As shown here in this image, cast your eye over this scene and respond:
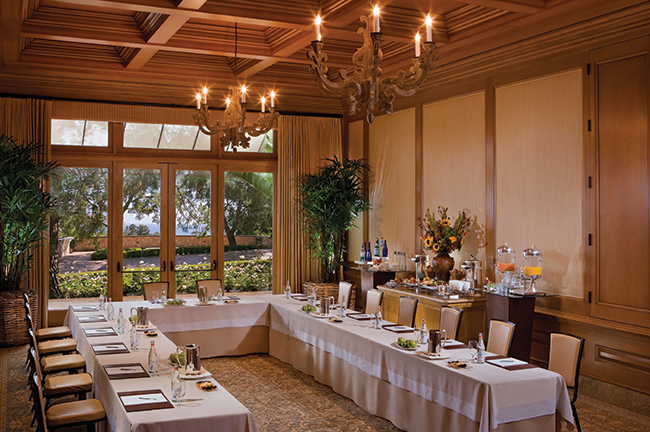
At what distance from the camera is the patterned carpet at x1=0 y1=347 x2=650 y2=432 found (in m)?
5.02

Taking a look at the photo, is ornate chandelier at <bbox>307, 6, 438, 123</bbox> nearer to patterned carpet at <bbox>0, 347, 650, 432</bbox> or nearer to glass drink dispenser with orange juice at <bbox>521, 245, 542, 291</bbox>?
patterned carpet at <bbox>0, 347, 650, 432</bbox>

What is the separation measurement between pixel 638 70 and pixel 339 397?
4.25 meters

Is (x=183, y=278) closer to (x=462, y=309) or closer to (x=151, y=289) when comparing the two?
(x=151, y=289)

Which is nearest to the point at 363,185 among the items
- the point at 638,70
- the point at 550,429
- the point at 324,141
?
the point at 324,141

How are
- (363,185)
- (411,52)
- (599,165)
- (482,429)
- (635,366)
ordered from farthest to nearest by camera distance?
(363,185) → (411,52) → (599,165) → (635,366) → (482,429)

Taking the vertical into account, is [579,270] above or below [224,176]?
below

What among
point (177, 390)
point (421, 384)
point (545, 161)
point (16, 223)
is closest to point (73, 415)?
point (177, 390)

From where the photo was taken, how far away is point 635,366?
5.50 meters

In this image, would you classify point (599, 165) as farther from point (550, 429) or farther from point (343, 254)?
point (343, 254)

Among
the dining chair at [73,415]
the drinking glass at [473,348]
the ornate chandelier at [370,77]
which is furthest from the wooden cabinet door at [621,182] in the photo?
the dining chair at [73,415]

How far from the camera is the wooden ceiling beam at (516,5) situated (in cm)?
573

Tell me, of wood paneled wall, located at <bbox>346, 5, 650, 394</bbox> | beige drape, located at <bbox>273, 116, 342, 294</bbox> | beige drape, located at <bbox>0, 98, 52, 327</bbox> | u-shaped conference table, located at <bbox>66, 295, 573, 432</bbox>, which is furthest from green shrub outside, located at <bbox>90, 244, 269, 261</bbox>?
wood paneled wall, located at <bbox>346, 5, 650, 394</bbox>

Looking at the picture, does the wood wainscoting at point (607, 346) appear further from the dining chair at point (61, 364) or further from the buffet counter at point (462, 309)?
the dining chair at point (61, 364)

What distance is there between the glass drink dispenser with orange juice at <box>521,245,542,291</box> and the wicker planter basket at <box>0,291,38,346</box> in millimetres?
6239
